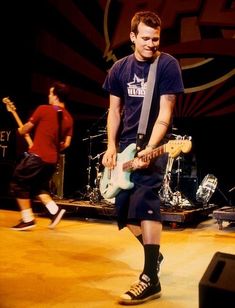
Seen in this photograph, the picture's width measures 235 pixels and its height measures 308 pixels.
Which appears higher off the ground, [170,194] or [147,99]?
[147,99]

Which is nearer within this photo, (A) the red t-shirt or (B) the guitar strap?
(B) the guitar strap

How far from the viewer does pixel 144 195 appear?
2.80 metres

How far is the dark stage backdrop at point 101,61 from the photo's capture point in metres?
6.86

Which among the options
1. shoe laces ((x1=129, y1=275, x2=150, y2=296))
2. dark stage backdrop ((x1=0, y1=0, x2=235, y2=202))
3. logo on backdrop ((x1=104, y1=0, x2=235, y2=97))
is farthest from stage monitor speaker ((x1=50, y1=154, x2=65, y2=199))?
shoe laces ((x1=129, y1=275, x2=150, y2=296))

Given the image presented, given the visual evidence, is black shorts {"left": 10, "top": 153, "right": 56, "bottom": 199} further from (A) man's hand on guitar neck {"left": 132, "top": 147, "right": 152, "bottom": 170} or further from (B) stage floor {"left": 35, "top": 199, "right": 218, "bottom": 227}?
(A) man's hand on guitar neck {"left": 132, "top": 147, "right": 152, "bottom": 170}

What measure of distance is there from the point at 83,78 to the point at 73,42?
2.28 feet

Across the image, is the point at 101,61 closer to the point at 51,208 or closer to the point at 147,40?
the point at 51,208

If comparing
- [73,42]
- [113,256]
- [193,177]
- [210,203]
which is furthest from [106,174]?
[73,42]

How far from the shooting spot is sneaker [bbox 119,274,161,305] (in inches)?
104

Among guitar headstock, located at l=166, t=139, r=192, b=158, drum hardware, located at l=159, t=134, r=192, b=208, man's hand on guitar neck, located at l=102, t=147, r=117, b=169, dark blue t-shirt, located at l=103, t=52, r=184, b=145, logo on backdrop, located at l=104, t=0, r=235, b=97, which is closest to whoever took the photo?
guitar headstock, located at l=166, t=139, r=192, b=158

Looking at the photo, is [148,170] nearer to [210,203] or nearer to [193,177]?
[193,177]

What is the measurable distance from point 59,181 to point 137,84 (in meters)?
4.84

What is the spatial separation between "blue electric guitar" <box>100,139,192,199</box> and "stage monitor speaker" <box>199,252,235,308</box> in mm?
Result: 921

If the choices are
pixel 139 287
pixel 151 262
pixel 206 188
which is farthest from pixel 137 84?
pixel 206 188
